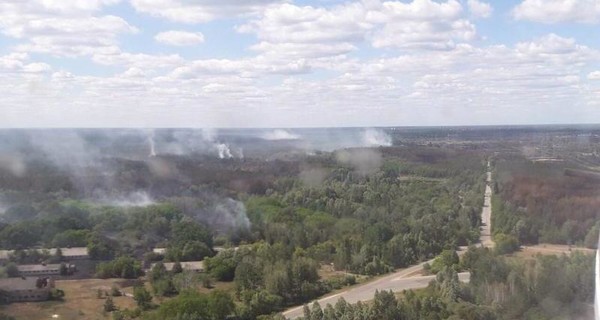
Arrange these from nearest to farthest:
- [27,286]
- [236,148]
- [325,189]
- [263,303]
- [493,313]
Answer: [493,313] < [263,303] < [27,286] < [325,189] < [236,148]

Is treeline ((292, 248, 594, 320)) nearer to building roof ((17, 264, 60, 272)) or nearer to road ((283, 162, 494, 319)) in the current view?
road ((283, 162, 494, 319))

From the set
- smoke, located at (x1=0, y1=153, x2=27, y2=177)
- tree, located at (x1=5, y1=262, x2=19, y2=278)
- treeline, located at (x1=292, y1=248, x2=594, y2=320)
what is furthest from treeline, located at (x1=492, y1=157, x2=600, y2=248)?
smoke, located at (x1=0, y1=153, x2=27, y2=177)

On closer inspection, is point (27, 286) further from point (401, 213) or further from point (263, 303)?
point (401, 213)

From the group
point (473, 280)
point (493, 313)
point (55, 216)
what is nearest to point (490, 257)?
point (473, 280)

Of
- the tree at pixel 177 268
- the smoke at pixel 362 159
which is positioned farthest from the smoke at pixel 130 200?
the smoke at pixel 362 159

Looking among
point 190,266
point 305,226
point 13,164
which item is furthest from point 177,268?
point 13,164

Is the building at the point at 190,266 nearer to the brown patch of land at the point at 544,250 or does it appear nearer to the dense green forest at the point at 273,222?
the dense green forest at the point at 273,222

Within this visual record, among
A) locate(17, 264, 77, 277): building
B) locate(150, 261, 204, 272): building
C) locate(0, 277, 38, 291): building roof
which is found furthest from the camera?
locate(150, 261, 204, 272): building
